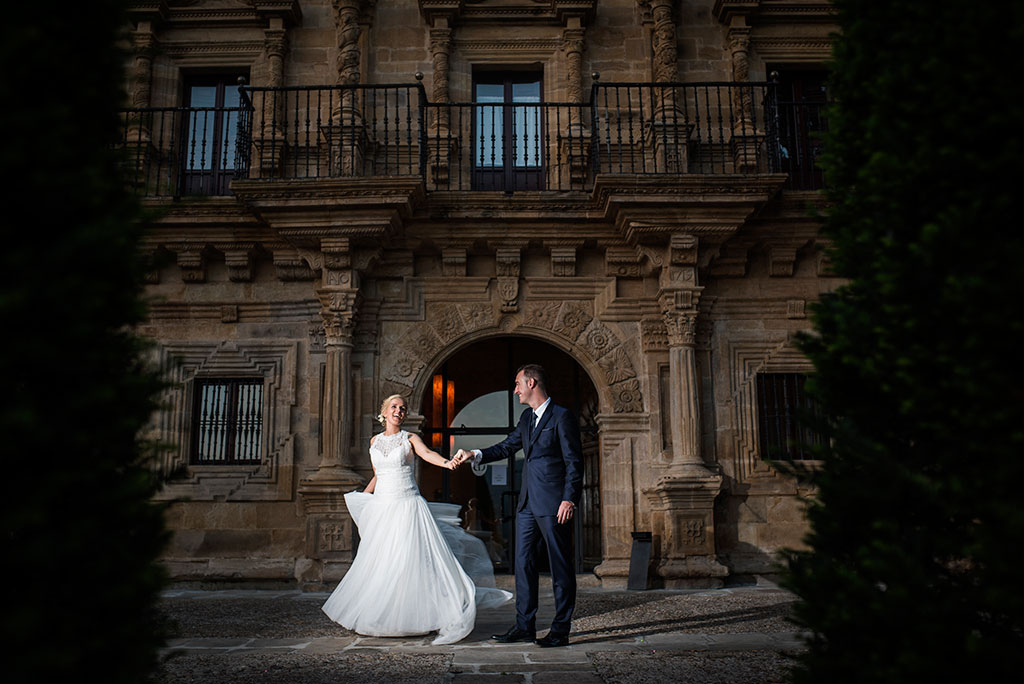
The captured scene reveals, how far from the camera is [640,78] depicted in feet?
34.8

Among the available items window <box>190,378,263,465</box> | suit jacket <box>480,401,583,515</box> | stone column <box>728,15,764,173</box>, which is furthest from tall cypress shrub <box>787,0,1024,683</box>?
window <box>190,378,263,465</box>

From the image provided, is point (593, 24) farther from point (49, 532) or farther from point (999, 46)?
point (49, 532)

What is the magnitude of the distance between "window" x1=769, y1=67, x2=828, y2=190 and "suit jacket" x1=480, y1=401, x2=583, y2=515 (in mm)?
6110

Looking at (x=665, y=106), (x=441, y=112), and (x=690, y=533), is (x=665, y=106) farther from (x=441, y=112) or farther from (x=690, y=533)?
(x=690, y=533)

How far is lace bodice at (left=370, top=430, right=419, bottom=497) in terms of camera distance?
6.14m

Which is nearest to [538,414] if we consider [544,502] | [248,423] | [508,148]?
[544,502]

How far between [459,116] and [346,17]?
1.92 m

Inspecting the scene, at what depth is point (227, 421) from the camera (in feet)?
32.4

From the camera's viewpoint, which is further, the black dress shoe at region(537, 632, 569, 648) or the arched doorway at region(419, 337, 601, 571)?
the arched doorway at region(419, 337, 601, 571)

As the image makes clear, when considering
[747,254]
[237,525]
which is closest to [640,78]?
[747,254]

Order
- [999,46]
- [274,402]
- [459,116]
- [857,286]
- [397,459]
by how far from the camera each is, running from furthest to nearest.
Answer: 1. [459,116]
2. [274,402]
3. [397,459]
4. [857,286]
5. [999,46]

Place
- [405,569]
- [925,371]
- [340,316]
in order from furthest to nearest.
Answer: [340,316], [405,569], [925,371]

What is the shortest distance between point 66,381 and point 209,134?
972 cm

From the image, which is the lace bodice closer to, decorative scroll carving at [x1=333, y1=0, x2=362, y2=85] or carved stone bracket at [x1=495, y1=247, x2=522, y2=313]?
carved stone bracket at [x1=495, y1=247, x2=522, y2=313]
